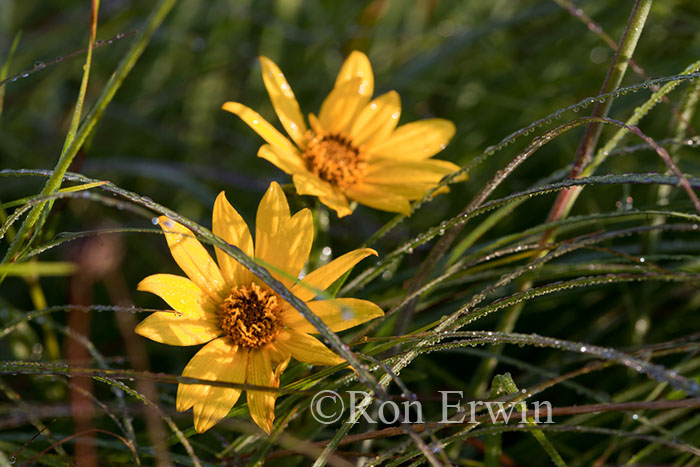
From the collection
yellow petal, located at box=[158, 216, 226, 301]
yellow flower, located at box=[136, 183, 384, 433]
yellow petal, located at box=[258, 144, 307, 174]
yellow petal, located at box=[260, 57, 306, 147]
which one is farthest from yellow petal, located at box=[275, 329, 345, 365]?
yellow petal, located at box=[260, 57, 306, 147]

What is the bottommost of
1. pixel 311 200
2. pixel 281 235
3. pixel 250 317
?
Answer: pixel 250 317

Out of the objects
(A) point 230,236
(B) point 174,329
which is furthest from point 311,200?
(B) point 174,329

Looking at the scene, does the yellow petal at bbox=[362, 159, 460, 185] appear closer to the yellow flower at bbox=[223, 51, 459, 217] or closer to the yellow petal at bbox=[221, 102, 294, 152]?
the yellow flower at bbox=[223, 51, 459, 217]

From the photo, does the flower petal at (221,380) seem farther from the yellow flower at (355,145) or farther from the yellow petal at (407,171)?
the yellow petal at (407,171)

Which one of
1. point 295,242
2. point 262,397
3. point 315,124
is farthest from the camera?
point 315,124

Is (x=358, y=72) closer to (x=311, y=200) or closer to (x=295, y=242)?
(x=311, y=200)

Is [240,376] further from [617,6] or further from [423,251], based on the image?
[617,6]

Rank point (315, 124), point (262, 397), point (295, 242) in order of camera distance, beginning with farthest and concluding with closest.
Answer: point (315, 124)
point (295, 242)
point (262, 397)

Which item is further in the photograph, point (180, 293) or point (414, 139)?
point (414, 139)
